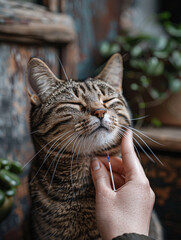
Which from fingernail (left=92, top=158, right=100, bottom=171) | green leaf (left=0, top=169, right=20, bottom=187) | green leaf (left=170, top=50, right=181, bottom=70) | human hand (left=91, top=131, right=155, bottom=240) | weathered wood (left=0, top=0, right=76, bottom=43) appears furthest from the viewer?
green leaf (left=170, top=50, right=181, bottom=70)

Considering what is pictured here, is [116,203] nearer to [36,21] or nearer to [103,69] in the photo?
[103,69]

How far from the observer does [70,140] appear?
58cm

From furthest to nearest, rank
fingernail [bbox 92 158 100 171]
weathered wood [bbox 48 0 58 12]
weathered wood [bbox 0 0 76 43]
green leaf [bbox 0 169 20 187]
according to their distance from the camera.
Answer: weathered wood [bbox 48 0 58 12], weathered wood [bbox 0 0 76 43], green leaf [bbox 0 169 20 187], fingernail [bbox 92 158 100 171]

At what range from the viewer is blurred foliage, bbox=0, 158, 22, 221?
2.85 feet

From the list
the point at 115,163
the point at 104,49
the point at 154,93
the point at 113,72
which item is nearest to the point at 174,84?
the point at 154,93

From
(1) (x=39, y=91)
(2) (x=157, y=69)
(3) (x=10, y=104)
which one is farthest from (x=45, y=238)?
(2) (x=157, y=69)

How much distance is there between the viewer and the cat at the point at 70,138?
23.2 inches

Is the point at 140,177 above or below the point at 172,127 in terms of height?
above

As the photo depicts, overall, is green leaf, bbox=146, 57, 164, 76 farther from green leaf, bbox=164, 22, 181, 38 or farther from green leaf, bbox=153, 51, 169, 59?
green leaf, bbox=164, 22, 181, 38

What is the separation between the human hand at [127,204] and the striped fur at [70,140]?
0.08m

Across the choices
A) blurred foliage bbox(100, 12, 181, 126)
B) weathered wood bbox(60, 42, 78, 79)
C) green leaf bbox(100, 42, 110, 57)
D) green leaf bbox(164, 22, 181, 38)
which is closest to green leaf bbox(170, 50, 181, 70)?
blurred foliage bbox(100, 12, 181, 126)

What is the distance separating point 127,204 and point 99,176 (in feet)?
0.34

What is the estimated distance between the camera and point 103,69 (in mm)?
684

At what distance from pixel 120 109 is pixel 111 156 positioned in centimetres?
14
